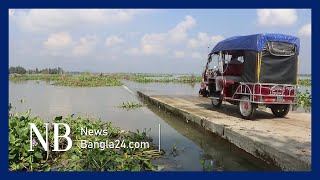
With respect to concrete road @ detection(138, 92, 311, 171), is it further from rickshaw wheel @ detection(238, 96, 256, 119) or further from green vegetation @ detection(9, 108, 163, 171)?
green vegetation @ detection(9, 108, 163, 171)

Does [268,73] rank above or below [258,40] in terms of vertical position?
below

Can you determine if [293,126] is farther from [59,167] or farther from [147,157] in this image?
[59,167]

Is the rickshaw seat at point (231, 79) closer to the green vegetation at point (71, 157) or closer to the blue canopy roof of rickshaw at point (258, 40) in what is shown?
the blue canopy roof of rickshaw at point (258, 40)

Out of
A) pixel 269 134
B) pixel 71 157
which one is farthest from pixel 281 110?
pixel 71 157

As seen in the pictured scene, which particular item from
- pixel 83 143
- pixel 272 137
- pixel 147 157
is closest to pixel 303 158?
pixel 272 137

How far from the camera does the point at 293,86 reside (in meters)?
9.12

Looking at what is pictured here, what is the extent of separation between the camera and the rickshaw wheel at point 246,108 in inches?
355

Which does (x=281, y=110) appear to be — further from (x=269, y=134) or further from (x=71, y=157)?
(x=71, y=157)

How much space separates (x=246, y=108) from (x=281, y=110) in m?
1.16

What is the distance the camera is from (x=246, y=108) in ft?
30.3

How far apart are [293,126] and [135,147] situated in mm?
4002

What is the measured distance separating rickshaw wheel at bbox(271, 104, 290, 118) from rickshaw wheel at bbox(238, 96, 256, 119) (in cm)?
90

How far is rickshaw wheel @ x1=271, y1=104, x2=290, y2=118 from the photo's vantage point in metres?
9.42

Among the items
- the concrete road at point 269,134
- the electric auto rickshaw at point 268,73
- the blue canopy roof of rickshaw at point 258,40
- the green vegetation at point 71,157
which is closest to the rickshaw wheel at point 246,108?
the electric auto rickshaw at point 268,73
